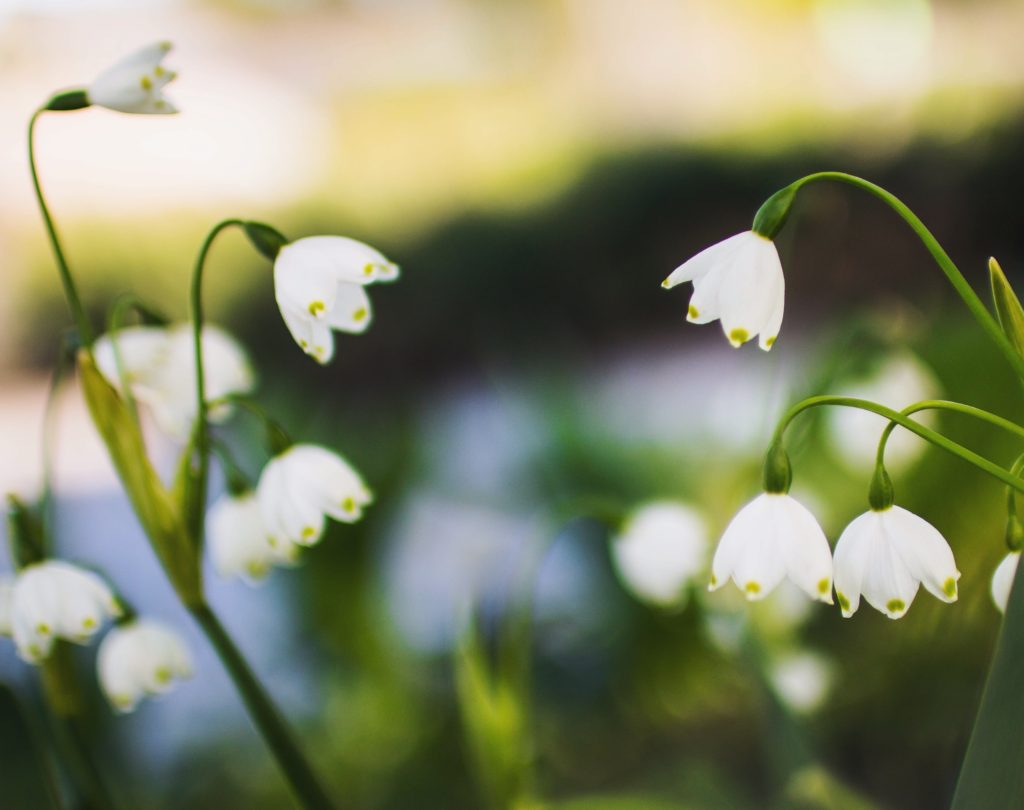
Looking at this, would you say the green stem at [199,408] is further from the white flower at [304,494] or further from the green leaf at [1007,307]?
the green leaf at [1007,307]

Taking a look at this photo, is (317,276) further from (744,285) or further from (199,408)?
(744,285)

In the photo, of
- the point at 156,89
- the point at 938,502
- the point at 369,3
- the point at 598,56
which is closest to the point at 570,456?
the point at 938,502

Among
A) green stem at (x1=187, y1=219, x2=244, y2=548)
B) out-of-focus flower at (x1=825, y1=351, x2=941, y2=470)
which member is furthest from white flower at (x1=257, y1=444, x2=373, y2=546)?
out-of-focus flower at (x1=825, y1=351, x2=941, y2=470)

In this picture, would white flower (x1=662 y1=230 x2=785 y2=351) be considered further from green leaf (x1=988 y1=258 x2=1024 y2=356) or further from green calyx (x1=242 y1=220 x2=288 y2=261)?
green calyx (x1=242 y1=220 x2=288 y2=261)

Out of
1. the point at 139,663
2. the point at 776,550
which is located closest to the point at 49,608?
the point at 139,663

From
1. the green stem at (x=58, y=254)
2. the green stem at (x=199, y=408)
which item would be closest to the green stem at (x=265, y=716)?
the green stem at (x=199, y=408)
